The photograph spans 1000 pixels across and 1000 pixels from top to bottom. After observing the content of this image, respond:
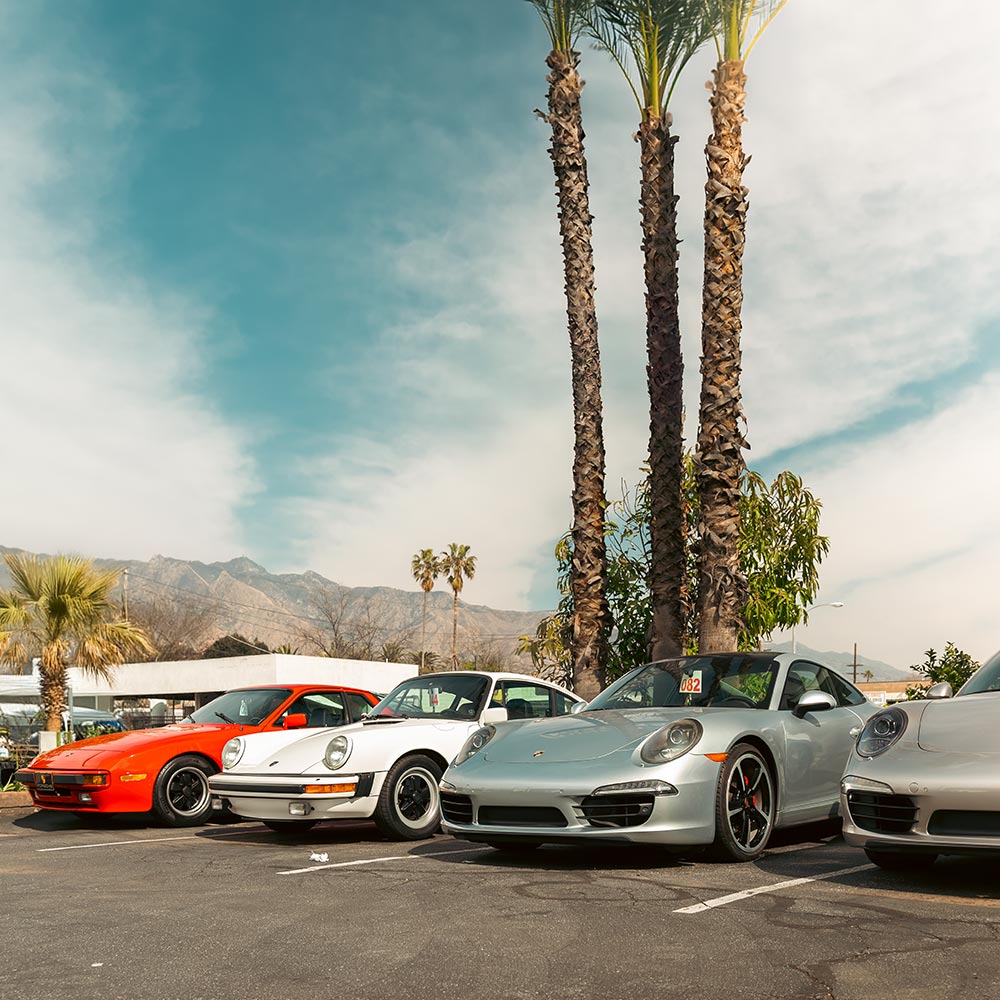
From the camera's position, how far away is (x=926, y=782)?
18.1 ft

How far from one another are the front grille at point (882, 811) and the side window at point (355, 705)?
691cm

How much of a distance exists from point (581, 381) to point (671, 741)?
9702mm

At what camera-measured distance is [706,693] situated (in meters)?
7.93

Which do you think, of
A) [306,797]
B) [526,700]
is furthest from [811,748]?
[306,797]

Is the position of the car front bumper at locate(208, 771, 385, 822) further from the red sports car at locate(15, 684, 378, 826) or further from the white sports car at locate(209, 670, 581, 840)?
the red sports car at locate(15, 684, 378, 826)

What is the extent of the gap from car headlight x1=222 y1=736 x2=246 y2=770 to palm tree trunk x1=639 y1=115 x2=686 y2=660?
22.5 feet

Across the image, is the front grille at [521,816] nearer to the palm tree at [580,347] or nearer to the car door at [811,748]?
the car door at [811,748]

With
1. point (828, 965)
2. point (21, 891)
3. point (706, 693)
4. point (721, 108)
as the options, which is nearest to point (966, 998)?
point (828, 965)

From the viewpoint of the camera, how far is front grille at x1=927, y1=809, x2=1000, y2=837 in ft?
17.3

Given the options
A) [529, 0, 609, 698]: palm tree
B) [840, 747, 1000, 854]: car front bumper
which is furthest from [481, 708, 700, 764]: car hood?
[529, 0, 609, 698]: palm tree

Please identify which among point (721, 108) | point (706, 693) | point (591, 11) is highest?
point (591, 11)

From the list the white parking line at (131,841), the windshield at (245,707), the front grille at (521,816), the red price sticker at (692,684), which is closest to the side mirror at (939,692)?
the red price sticker at (692,684)

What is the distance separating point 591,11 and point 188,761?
12.6 metres

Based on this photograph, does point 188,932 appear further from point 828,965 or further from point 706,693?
point 706,693
